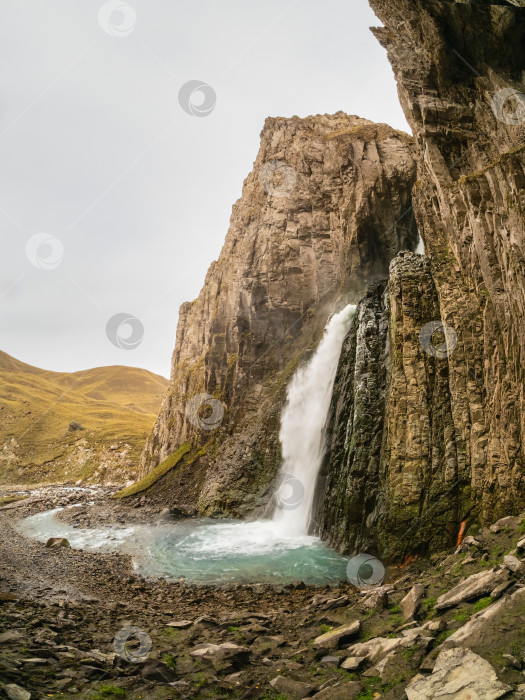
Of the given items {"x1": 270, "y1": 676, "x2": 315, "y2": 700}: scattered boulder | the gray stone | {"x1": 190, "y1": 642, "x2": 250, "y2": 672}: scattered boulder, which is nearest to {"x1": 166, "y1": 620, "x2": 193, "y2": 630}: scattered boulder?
{"x1": 190, "y1": 642, "x2": 250, "y2": 672}: scattered boulder

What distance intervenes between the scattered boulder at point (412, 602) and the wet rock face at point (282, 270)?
25123 millimetres

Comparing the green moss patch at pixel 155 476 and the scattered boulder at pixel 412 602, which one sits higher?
the scattered boulder at pixel 412 602

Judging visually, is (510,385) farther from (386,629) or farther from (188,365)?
(188,365)

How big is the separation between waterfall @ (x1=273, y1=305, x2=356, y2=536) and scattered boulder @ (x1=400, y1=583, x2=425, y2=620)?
53.8 feet

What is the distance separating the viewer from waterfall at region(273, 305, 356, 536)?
2809 centimetres

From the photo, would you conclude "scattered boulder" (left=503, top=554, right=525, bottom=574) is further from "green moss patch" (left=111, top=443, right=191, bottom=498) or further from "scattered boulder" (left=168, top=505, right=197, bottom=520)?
"green moss patch" (left=111, top=443, right=191, bottom=498)

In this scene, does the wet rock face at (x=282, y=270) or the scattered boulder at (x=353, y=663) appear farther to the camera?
the wet rock face at (x=282, y=270)

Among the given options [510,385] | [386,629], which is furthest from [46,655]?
[510,385]

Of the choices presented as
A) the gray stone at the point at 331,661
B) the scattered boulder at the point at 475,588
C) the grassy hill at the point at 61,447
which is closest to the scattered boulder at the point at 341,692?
the gray stone at the point at 331,661

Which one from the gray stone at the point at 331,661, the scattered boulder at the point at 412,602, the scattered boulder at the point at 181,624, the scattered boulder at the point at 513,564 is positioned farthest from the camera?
the scattered boulder at the point at 181,624

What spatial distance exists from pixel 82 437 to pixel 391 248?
273 ft

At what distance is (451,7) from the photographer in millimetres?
16766

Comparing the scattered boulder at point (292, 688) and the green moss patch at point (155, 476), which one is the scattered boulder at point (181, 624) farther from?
the green moss patch at point (155, 476)

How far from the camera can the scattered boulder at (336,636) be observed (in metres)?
8.66
